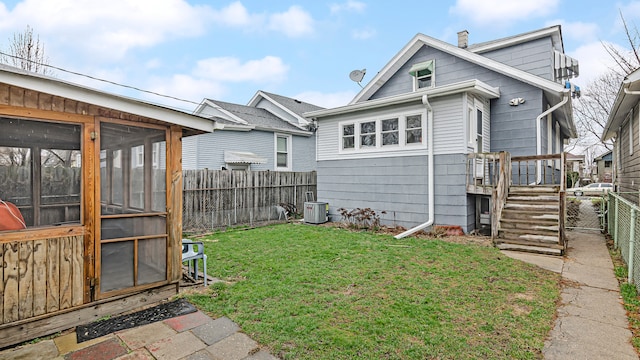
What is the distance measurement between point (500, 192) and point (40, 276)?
324 inches

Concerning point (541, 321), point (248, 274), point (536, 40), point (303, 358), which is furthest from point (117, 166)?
point (536, 40)

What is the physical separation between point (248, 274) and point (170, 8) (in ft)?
33.5

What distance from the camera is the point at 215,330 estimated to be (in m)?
3.22

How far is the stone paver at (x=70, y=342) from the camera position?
2.89m

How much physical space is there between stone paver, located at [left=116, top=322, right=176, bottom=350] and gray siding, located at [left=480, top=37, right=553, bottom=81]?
11828 mm

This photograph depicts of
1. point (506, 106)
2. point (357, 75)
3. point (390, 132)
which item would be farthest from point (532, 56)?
point (357, 75)

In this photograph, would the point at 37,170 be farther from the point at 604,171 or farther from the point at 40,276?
the point at 604,171

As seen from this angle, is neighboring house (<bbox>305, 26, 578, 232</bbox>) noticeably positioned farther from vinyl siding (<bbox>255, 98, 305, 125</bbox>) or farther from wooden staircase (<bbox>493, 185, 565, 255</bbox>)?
vinyl siding (<bbox>255, 98, 305, 125</bbox>)

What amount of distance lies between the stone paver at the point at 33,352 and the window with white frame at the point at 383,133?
8409 mm

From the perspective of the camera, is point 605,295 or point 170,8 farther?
point 170,8

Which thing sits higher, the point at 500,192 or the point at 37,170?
the point at 37,170

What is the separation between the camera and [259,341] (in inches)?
117

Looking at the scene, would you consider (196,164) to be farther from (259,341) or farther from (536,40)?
(536,40)

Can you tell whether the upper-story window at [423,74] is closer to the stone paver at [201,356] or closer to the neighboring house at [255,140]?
the neighboring house at [255,140]
